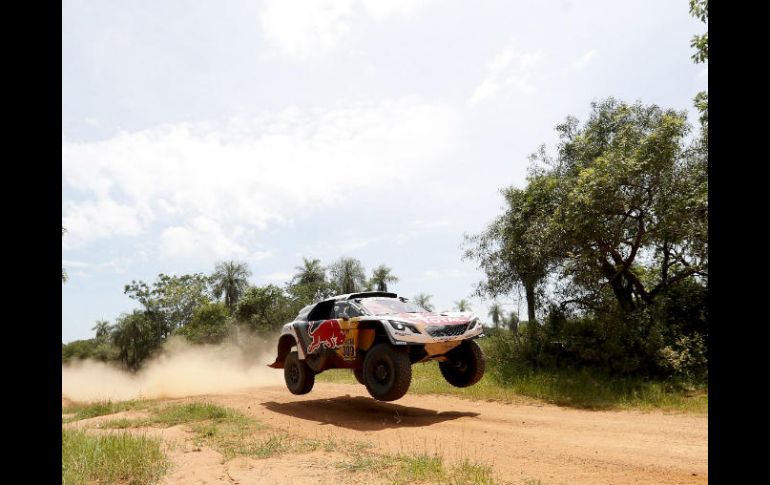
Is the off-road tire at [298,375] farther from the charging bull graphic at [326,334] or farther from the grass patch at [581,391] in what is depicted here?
the grass patch at [581,391]

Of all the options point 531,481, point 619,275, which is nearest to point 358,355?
point 531,481

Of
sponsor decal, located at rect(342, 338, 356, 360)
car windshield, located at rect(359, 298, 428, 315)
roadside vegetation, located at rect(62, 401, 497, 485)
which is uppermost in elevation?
car windshield, located at rect(359, 298, 428, 315)

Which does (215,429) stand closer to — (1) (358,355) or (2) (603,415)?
(1) (358,355)

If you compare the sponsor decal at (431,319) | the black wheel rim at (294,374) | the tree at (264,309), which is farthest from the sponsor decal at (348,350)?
the tree at (264,309)

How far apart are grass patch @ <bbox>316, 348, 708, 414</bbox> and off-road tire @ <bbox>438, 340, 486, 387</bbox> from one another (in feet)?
9.69

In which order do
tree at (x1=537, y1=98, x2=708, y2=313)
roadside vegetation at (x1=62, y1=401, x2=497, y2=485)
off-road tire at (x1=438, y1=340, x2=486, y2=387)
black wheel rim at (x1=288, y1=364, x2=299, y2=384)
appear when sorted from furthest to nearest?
tree at (x1=537, y1=98, x2=708, y2=313), black wheel rim at (x1=288, y1=364, x2=299, y2=384), off-road tire at (x1=438, y1=340, x2=486, y2=387), roadside vegetation at (x1=62, y1=401, x2=497, y2=485)

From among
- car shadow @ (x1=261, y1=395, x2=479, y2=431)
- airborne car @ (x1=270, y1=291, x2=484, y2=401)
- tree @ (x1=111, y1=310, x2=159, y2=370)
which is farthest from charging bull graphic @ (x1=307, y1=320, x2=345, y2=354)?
tree @ (x1=111, y1=310, x2=159, y2=370)

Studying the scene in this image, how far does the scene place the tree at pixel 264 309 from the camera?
1571 inches

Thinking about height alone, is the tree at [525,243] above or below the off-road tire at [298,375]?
above

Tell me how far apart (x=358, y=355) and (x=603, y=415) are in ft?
18.7

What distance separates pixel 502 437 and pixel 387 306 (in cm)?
377

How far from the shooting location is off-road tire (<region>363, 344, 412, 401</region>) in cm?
958

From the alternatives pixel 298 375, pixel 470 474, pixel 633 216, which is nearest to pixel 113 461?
pixel 470 474

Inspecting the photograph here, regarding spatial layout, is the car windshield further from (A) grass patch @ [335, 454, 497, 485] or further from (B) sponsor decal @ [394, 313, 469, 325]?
(A) grass patch @ [335, 454, 497, 485]
